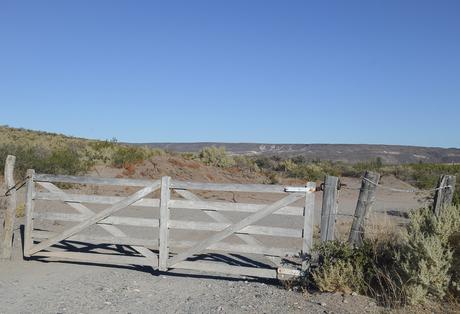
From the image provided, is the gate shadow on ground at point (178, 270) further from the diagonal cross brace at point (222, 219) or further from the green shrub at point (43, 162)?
the green shrub at point (43, 162)

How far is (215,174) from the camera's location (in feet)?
94.2

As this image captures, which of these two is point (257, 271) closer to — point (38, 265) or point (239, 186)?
point (239, 186)

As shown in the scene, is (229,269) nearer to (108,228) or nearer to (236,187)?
(236,187)

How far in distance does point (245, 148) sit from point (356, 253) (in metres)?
90.4

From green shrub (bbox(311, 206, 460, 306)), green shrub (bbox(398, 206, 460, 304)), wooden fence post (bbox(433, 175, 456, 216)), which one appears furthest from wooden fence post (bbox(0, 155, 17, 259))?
wooden fence post (bbox(433, 175, 456, 216))

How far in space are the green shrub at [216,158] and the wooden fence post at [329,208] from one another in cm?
2450

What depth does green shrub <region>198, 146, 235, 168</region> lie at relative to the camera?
107ft

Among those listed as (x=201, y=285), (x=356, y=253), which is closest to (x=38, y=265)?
(x=201, y=285)

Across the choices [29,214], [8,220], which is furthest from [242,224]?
[8,220]

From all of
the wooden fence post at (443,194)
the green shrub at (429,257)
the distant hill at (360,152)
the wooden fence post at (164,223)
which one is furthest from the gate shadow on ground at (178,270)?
the distant hill at (360,152)

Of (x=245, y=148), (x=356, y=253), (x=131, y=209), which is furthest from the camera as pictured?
(x=245, y=148)

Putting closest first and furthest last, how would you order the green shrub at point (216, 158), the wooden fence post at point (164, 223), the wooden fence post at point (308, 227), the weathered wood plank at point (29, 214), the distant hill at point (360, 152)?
the wooden fence post at point (308, 227) < the wooden fence post at point (164, 223) < the weathered wood plank at point (29, 214) < the green shrub at point (216, 158) < the distant hill at point (360, 152)

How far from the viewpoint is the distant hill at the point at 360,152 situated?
2948 inches

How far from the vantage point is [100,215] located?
8.50m
